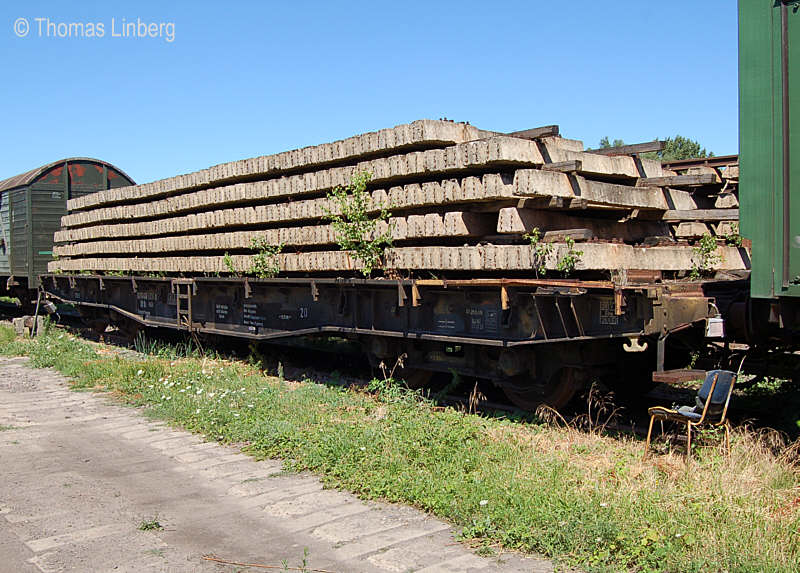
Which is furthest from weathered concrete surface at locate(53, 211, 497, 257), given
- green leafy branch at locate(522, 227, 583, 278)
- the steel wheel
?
the steel wheel

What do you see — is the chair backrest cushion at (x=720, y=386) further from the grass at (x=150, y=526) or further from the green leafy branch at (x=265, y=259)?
the green leafy branch at (x=265, y=259)

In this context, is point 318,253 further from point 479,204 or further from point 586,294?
point 586,294

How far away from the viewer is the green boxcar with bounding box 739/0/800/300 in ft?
16.3

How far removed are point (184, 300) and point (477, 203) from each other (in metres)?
7.45

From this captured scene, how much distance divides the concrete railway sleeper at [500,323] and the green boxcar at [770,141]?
1026mm

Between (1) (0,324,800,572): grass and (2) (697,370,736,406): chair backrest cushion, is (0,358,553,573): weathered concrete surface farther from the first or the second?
(2) (697,370,736,406): chair backrest cushion

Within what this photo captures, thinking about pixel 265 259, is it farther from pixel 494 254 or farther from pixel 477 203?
pixel 494 254

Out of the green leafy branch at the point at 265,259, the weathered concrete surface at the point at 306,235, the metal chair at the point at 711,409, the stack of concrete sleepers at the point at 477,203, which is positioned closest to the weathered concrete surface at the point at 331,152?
the stack of concrete sleepers at the point at 477,203

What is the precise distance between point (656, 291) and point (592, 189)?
5.04 feet

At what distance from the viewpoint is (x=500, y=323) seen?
23.7 ft

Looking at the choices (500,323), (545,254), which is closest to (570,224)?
(545,254)

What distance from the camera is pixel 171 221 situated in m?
12.8

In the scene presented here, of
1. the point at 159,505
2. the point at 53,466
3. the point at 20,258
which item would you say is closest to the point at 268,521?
the point at 159,505

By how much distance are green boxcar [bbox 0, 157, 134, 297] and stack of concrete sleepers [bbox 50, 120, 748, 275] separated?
9255mm
